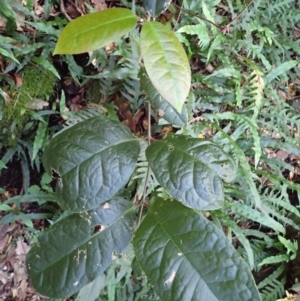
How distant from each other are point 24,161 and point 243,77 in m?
1.39

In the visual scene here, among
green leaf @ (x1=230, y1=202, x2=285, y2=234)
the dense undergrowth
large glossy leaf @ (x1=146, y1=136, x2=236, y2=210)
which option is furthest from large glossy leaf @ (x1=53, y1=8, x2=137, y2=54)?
green leaf @ (x1=230, y1=202, x2=285, y2=234)

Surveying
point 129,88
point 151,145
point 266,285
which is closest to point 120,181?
point 151,145

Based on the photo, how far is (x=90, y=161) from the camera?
41.5 inches

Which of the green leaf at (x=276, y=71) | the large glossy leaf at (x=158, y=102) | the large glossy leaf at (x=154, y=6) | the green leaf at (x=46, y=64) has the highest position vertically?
the large glossy leaf at (x=154, y=6)

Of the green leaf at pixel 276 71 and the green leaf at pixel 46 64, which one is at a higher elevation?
the green leaf at pixel 46 64

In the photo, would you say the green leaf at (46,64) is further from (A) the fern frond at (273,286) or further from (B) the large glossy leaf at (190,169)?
(A) the fern frond at (273,286)

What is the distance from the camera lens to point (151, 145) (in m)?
1.13

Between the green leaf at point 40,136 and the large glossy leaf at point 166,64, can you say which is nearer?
the large glossy leaf at point 166,64

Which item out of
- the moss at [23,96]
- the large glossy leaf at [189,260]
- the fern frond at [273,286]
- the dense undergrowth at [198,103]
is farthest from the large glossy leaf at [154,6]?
the fern frond at [273,286]

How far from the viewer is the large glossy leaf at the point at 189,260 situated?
0.93 m

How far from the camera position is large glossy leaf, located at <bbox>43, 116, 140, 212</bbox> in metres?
1.02

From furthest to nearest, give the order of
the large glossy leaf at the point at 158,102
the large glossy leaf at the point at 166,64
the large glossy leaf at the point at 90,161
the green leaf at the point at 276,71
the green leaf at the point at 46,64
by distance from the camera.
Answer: the green leaf at the point at 276,71, the green leaf at the point at 46,64, the large glossy leaf at the point at 158,102, the large glossy leaf at the point at 90,161, the large glossy leaf at the point at 166,64

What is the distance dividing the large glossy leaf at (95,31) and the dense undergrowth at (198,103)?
79 cm

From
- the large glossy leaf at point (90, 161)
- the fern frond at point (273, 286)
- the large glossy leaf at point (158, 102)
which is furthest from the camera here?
the fern frond at point (273, 286)
